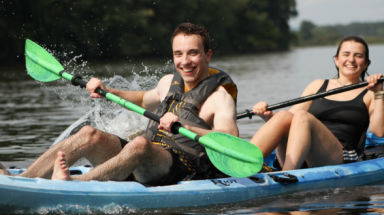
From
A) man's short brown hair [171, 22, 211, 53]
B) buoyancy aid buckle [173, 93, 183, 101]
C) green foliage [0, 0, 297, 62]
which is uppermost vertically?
green foliage [0, 0, 297, 62]

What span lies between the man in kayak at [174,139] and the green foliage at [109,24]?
19780mm

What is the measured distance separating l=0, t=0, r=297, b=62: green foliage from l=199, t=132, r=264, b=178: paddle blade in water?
2024 centimetres

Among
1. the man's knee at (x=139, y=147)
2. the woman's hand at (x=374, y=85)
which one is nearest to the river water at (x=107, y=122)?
the man's knee at (x=139, y=147)

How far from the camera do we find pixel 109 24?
27594mm

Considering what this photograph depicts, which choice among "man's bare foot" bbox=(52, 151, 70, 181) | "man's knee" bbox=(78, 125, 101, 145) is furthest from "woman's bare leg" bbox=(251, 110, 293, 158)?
"man's bare foot" bbox=(52, 151, 70, 181)

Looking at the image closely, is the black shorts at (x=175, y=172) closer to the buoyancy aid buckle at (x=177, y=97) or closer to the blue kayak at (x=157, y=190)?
the blue kayak at (x=157, y=190)

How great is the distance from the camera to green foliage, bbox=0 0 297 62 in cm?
2223

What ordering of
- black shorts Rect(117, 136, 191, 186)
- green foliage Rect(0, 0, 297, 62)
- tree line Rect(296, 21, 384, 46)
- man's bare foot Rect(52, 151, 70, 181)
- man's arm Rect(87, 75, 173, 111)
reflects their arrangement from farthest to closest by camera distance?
1. tree line Rect(296, 21, 384, 46)
2. green foliage Rect(0, 0, 297, 62)
3. man's arm Rect(87, 75, 173, 111)
4. black shorts Rect(117, 136, 191, 186)
5. man's bare foot Rect(52, 151, 70, 181)

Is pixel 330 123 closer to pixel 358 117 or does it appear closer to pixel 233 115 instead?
pixel 358 117

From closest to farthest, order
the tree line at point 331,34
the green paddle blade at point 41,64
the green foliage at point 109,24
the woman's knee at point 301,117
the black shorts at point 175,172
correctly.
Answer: the black shorts at point 175,172, the woman's knee at point 301,117, the green paddle blade at point 41,64, the green foliage at point 109,24, the tree line at point 331,34

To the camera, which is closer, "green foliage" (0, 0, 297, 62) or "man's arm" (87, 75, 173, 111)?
"man's arm" (87, 75, 173, 111)

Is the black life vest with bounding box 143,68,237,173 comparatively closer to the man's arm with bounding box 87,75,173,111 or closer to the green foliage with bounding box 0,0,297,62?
the man's arm with bounding box 87,75,173,111

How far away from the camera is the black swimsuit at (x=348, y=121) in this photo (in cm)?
398

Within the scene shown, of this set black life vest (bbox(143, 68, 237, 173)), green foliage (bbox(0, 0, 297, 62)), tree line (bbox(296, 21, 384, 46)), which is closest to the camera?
black life vest (bbox(143, 68, 237, 173))
